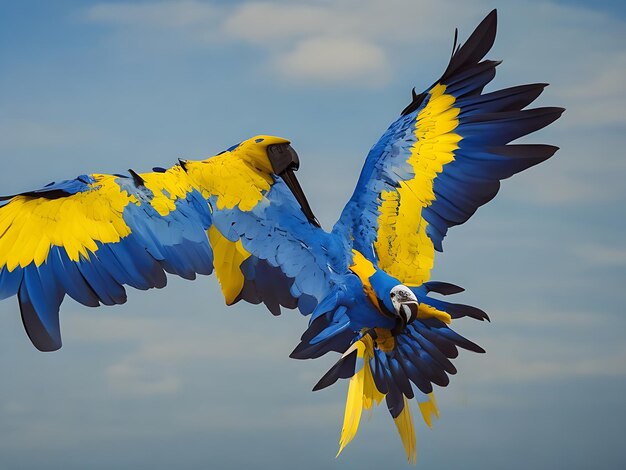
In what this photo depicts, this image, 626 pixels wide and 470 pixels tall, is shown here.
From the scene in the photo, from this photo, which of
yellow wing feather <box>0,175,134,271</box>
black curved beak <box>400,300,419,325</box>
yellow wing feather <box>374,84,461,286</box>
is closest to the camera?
yellow wing feather <box>0,175,134,271</box>

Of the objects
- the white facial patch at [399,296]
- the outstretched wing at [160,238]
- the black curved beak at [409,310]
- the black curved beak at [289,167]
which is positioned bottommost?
the black curved beak at [409,310]

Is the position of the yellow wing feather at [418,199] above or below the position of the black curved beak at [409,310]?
above

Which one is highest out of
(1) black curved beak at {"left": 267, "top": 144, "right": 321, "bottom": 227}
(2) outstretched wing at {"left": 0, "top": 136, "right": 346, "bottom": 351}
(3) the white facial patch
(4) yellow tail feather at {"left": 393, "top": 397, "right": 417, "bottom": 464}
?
(1) black curved beak at {"left": 267, "top": 144, "right": 321, "bottom": 227}

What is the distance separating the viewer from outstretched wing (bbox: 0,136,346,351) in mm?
5758

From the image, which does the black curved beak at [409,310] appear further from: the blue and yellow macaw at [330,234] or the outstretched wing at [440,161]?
the outstretched wing at [440,161]

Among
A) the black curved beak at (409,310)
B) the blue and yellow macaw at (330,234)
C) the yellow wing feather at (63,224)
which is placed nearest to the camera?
the yellow wing feather at (63,224)

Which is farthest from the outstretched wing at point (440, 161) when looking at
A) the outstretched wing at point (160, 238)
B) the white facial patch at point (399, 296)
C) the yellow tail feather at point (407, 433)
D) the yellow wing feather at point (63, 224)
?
the yellow wing feather at point (63, 224)

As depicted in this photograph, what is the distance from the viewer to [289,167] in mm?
6570

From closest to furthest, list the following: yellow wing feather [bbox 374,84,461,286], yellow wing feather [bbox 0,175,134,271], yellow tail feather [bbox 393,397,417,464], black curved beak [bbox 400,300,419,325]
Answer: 1. yellow wing feather [bbox 0,175,134,271]
2. black curved beak [bbox 400,300,419,325]
3. yellow tail feather [bbox 393,397,417,464]
4. yellow wing feather [bbox 374,84,461,286]

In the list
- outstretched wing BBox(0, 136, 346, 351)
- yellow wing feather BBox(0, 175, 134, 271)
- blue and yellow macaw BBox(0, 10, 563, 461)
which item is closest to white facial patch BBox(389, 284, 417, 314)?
blue and yellow macaw BBox(0, 10, 563, 461)

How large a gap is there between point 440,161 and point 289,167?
3.24 feet

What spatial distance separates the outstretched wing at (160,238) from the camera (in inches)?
227

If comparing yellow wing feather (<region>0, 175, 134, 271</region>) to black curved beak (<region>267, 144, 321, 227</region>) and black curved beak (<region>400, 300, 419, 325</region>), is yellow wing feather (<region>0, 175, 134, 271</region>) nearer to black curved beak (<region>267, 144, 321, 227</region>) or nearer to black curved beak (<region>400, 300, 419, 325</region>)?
black curved beak (<region>267, 144, 321, 227</region>)

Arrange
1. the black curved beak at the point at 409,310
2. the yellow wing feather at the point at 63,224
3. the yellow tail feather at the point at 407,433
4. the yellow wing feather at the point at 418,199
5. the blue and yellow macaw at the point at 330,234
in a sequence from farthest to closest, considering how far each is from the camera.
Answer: the yellow wing feather at the point at 418,199 → the yellow tail feather at the point at 407,433 → the black curved beak at the point at 409,310 → the blue and yellow macaw at the point at 330,234 → the yellow wing feather at the point at 63,224
